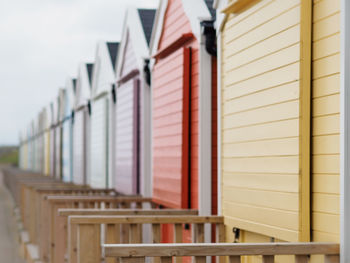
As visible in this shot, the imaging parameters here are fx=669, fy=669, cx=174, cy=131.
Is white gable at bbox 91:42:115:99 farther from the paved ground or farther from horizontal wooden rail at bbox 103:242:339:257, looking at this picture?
horizontal wooden rail at bbox 103:242:339:257

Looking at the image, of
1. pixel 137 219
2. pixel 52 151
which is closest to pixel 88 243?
pixel 137 219

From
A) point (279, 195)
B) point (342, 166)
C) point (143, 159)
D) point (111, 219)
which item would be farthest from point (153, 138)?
point (342, 166)

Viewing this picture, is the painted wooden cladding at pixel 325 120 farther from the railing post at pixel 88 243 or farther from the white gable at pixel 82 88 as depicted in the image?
the white gable at pixel 82 88

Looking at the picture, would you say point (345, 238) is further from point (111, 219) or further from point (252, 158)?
point (111, 219)

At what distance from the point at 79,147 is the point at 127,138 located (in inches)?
240

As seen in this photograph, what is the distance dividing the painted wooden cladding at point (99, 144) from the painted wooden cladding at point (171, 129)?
4012 millimetres

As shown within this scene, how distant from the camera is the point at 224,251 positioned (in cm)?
379

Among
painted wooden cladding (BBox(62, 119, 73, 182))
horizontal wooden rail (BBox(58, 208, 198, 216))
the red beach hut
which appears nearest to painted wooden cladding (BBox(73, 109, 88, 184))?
painted wooden cladding (BBox(62, 119, 73, 182))

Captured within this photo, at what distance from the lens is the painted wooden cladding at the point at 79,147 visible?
15703mm

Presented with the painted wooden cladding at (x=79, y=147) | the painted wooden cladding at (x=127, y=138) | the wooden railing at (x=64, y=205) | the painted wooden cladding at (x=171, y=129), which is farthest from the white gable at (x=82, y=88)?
the wooden railing at (x=64, y=205)

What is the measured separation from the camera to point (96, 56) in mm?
14391

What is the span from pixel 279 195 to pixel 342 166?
35.7 inches

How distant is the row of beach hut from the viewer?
4.17 m

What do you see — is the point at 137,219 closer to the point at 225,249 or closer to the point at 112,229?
the point at 112,229
